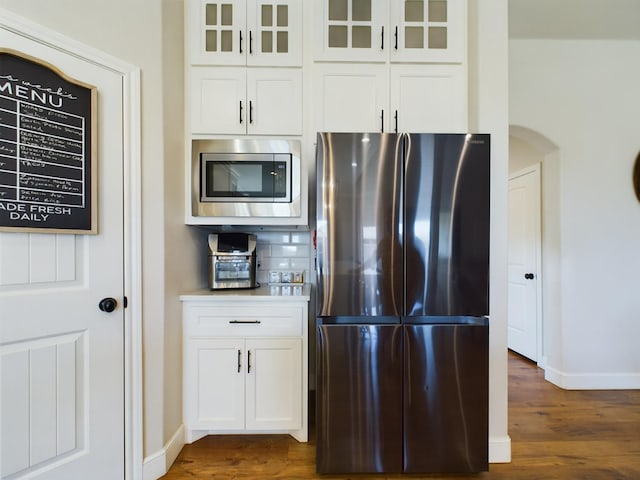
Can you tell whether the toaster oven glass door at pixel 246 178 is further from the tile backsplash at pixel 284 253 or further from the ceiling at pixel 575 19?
the ceiling at pixel 575 19

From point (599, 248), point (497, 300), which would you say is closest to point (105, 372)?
point (497, 300)

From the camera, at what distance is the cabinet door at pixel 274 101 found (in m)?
1.76

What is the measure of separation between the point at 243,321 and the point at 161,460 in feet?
2.66

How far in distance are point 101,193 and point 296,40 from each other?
144 cm

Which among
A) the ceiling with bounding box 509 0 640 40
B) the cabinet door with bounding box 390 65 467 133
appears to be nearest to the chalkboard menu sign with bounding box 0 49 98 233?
the cabinet door with bounding box 390 65 467 133

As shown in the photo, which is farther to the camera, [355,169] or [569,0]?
[569,0]

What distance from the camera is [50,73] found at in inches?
46.9

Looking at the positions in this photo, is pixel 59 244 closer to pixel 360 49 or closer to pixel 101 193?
pixel 101 193

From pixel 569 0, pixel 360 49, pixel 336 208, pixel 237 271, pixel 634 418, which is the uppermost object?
pixel 569 0

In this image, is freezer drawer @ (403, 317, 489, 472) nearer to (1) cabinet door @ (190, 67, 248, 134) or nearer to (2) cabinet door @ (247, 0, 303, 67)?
(1) cabinet door @ (190, 67, 248, 134)

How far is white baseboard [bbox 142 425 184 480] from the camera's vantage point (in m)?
1.43

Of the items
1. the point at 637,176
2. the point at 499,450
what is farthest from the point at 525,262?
the point at 499,450

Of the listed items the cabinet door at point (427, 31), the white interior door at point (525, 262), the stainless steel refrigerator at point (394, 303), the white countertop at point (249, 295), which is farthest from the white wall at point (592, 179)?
the white countertop at point (249, 295)

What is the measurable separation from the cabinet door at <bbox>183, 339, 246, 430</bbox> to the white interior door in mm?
2997
